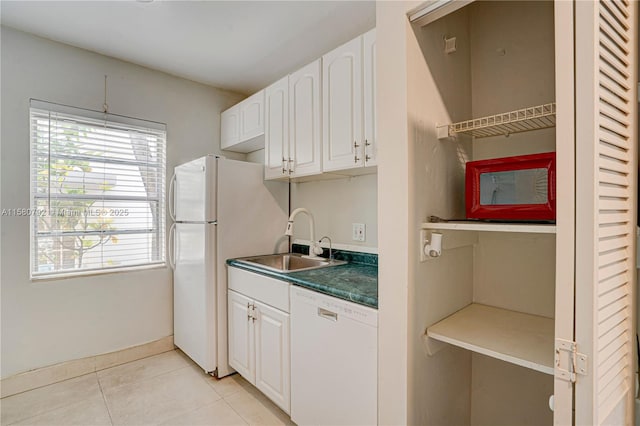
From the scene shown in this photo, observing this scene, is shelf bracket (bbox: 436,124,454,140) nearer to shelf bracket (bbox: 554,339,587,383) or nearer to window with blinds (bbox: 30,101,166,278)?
shelf bracket (bbox: 554,339,587,383)

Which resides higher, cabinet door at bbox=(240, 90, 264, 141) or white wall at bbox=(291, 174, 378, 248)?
cabinet door at bbox=(240, 90, 264, 141)

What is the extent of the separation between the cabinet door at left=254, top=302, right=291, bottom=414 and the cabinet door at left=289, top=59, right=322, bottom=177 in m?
0.97

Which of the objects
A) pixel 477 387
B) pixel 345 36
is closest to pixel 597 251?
pixel 477 387

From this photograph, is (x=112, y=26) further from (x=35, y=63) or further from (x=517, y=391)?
(x=517, y=391)

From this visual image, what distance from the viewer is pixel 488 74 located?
61.8 inches

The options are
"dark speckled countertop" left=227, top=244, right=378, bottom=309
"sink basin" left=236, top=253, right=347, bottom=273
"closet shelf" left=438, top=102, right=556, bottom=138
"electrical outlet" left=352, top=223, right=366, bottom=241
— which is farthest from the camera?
"sink basin" left=236, top=253, right=347, bottom=273

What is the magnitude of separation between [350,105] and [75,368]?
2.78 m

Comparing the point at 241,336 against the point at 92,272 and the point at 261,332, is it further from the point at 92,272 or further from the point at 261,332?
the point at 92,272

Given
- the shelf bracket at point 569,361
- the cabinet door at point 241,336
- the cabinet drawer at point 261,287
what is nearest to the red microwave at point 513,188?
the shelf bracket at point 569,361

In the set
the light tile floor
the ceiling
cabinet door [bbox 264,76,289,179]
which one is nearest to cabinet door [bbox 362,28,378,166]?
the ceiling

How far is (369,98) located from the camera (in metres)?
1.79

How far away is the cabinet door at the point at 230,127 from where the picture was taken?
2.97 meters

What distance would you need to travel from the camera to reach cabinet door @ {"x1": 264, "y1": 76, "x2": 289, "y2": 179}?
7.81 feet

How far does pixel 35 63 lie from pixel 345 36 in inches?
87.1
